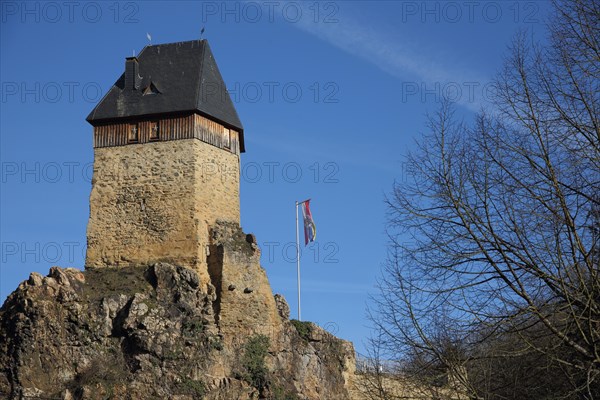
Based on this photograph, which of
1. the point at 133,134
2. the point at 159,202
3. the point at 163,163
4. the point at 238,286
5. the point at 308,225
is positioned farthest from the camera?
the point at 308,225

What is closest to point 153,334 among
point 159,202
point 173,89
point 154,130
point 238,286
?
point 238,286

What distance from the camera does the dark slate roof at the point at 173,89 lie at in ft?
104

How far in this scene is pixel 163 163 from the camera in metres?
30.7

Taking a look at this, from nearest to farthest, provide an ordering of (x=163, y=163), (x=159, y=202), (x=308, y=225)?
1. (x=159, y=202)
2. (x=163, y=163)
3. (x=308, y=225)

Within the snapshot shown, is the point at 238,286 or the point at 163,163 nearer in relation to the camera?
the point at 238,286

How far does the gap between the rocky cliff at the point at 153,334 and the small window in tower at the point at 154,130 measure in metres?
4.22

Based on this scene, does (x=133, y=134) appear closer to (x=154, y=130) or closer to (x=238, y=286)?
(x=154, y=130)

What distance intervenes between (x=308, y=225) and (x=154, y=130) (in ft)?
28.0

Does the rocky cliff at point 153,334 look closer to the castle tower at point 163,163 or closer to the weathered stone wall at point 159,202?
the weathered stone wall at point 159,202

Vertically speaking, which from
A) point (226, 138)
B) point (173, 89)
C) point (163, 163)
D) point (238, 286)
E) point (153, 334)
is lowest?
point (153, 334)

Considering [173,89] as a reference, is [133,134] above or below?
below

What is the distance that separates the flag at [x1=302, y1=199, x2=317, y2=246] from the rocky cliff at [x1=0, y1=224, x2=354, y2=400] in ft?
18.4

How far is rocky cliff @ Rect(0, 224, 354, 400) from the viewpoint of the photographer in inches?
1041

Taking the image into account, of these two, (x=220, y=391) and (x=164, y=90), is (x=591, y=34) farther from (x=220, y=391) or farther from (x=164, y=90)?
(x=164, y=90)
